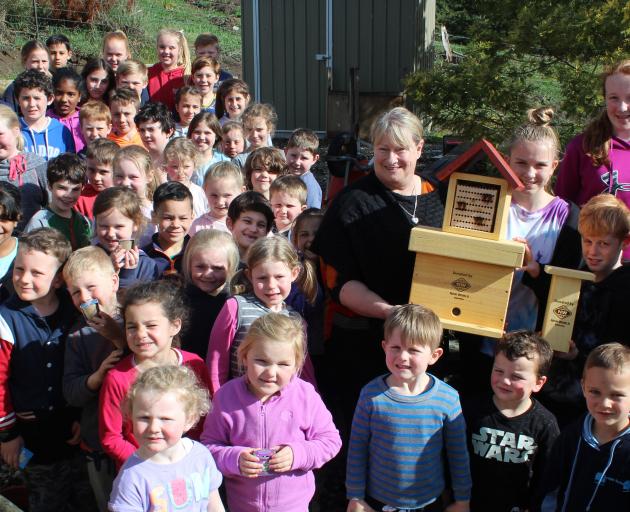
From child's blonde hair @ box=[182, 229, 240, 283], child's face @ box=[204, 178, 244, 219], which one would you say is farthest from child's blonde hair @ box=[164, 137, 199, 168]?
child's blonde hair @ box=[182, 229, 240, 283]

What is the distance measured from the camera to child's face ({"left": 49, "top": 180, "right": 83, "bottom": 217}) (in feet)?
15.3

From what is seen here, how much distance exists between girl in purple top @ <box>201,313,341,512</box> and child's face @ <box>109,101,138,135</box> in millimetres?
3493

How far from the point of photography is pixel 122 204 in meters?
4.18

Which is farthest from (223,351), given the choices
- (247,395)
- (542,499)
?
(542,499)

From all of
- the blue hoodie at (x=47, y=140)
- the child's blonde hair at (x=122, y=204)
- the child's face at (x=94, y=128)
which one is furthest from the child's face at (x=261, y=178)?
the blue hoodie at (x=47, y=140)

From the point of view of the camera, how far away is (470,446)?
3.33 m

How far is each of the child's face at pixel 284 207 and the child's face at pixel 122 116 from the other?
79.3 inches

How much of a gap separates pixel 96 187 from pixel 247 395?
105 inches

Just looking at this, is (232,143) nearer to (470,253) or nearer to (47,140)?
(47,140)

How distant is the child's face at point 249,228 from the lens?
4.25 m

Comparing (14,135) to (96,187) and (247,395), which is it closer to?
(96,187)

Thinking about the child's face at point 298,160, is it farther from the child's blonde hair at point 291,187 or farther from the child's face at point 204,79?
the child's face at point 204,79

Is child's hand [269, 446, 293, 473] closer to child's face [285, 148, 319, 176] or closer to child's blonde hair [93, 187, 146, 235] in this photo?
child's blonde hair [93, 187, 146, 235]

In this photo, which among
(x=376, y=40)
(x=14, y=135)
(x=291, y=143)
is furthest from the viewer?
(x=376, y=40)
